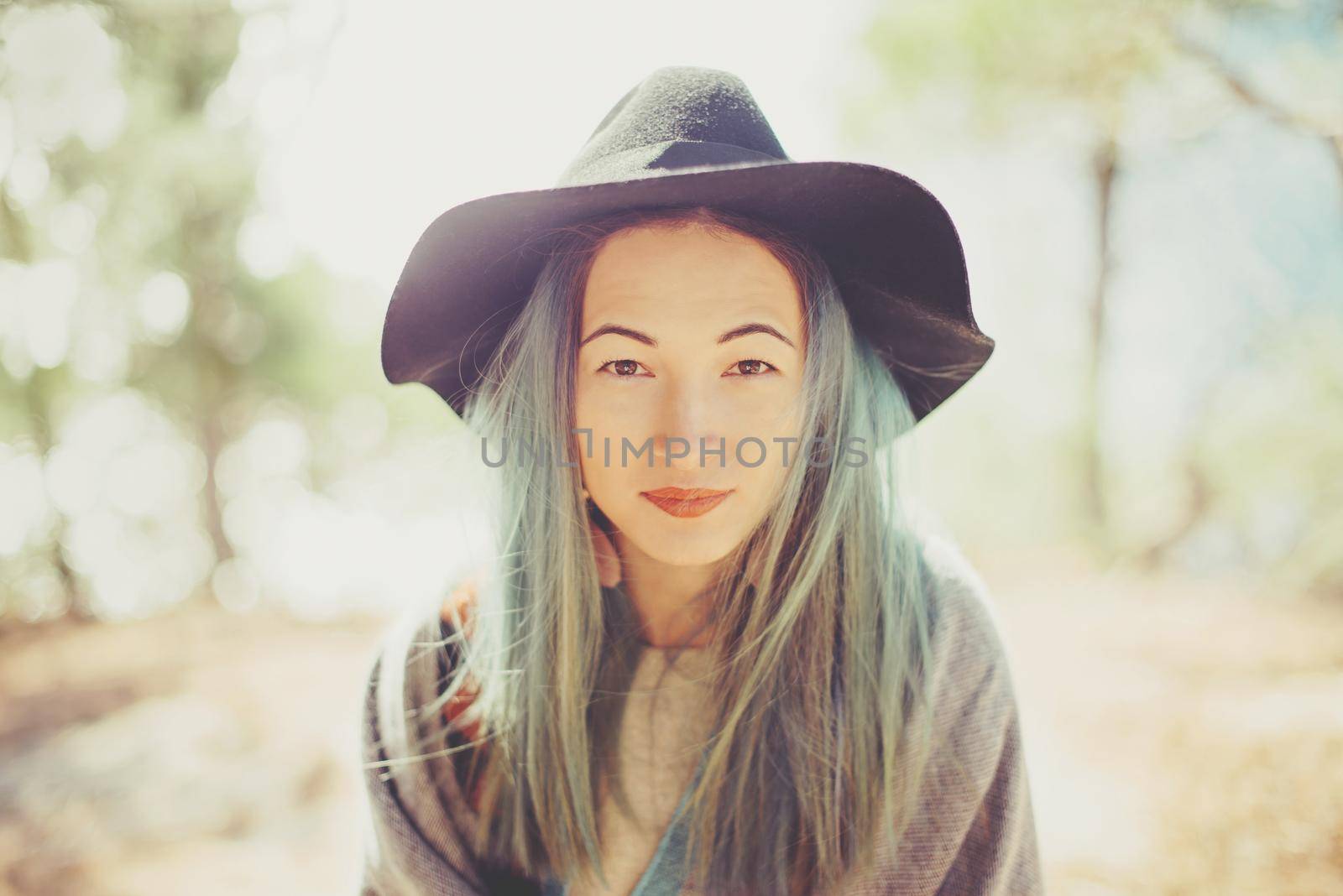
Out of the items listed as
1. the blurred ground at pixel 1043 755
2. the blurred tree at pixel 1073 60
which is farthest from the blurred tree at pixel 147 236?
the blurred tree at pixel 1073 60

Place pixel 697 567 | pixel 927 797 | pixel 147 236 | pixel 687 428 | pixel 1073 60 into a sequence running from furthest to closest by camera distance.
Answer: pixel 147 236
pixel 1073 60
pixel 697 567
pixel 927 797
pixel 687 428

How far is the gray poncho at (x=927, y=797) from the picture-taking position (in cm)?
120

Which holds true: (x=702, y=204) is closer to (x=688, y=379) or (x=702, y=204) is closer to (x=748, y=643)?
(x=688, y=379)

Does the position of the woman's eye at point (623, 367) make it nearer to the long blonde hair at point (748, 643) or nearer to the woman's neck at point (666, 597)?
the long blonde hair at point (748, 643)

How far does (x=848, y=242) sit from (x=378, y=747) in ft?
4.02

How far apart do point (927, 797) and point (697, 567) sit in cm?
55

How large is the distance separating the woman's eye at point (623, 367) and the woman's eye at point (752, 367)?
16 cm

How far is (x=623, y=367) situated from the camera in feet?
3.87

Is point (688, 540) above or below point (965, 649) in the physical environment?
above

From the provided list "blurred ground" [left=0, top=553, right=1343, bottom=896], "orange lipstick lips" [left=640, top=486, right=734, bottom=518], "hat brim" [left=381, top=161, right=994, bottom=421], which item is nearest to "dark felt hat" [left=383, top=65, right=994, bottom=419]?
"hat brim" [left=381, top=161, right=994, bottom=421]

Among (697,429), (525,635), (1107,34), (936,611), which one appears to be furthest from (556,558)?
(1107,34)

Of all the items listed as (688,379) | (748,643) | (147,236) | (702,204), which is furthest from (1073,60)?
(147,236)

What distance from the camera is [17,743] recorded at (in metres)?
3.60

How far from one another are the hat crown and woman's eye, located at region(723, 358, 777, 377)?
0.99ft
